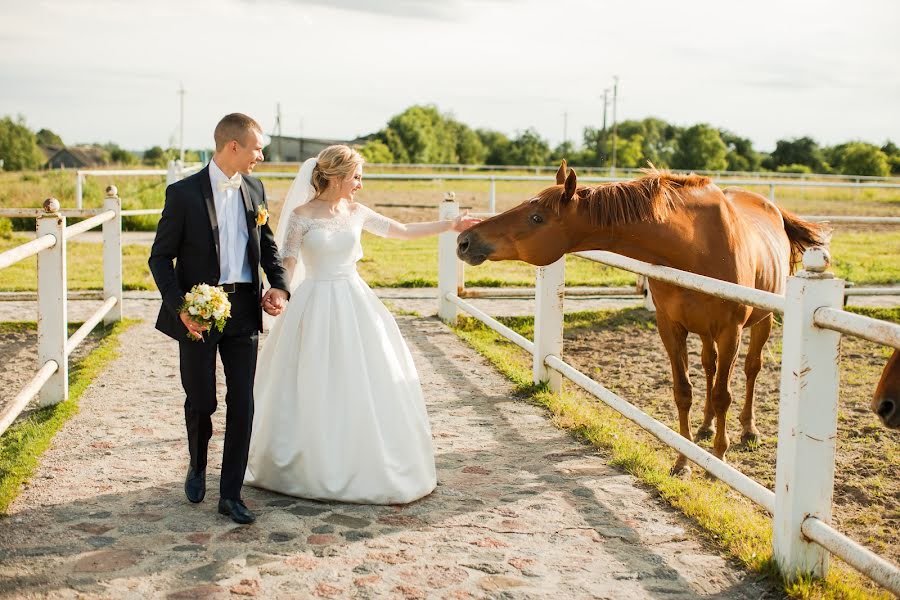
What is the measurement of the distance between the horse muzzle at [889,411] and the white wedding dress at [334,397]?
200 cm

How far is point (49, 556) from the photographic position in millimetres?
3344

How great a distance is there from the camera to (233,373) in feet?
12.3

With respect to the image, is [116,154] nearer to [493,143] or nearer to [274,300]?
[493,143]

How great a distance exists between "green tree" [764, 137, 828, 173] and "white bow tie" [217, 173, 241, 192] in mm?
86520

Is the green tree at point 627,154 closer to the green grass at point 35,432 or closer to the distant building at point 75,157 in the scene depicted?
the distant building at point 75,157

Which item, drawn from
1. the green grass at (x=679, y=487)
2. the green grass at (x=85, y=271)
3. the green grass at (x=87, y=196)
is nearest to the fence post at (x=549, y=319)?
the green grass at (x=679, y=487)

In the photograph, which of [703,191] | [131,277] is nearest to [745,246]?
[703,191]

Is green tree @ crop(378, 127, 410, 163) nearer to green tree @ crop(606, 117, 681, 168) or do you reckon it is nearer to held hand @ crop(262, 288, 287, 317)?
green tree @ crop(606, 117, 681, 168)

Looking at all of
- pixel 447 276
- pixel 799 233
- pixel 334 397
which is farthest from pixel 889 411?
pixel 447 276

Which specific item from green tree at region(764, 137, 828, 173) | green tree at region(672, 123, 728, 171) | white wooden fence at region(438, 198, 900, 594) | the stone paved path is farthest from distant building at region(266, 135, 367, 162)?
white wooden fence at region(438, 198, 900, 594)

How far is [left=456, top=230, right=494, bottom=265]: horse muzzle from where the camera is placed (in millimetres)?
4445

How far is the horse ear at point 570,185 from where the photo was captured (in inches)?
168

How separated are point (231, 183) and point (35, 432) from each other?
2387mm

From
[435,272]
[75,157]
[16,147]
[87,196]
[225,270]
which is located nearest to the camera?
[225,270]
